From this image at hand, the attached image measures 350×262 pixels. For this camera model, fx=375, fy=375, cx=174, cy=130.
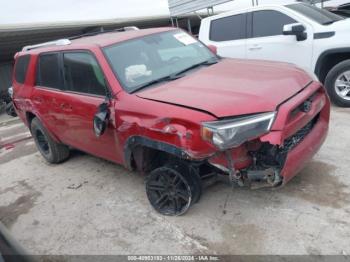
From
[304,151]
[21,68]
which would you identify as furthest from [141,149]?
[21,68]

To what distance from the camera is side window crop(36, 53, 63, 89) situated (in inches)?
189

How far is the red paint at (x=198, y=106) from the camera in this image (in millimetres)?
3055

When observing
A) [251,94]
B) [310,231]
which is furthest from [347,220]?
[251,94]

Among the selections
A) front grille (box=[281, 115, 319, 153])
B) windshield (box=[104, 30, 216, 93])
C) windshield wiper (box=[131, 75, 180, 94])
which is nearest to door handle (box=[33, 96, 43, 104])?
windshield (box=[104, 30, 216, 93])

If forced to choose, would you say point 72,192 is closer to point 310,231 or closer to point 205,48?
point 205,48

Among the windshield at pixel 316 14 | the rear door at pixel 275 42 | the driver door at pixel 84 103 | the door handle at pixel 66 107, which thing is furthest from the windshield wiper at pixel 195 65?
the windshield at pixel 316 14

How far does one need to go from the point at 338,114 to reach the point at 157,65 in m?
3.27

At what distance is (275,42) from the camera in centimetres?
656

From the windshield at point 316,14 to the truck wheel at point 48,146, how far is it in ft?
14.9

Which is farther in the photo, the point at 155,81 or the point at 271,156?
the point at 155,81

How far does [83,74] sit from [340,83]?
4.09 metres

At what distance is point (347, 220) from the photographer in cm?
325

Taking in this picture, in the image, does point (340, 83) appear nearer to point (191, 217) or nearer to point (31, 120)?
point (191, 217)

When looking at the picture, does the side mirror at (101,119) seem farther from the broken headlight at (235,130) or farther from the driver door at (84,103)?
the broken headlight at (235,130)
